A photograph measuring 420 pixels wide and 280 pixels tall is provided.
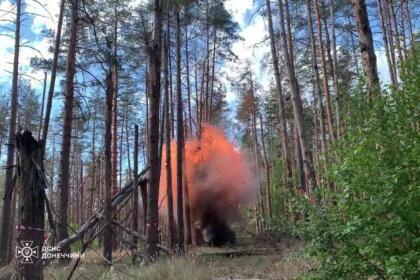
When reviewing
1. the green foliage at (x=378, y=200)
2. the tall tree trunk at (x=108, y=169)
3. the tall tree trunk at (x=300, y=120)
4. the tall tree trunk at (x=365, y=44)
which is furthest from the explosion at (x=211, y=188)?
the green foliage at (x=378, y=200)

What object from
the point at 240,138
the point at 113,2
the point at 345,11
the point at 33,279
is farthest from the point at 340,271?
the point at 240,138

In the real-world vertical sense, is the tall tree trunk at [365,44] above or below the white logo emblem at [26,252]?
above

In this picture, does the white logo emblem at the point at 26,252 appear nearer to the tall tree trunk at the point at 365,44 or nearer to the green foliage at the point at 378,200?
the green foliage at the point at 378,200

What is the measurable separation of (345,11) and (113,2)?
38.2 feet

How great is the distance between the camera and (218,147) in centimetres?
1981

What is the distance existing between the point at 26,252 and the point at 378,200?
3777mm

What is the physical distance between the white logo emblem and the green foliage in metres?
3.17

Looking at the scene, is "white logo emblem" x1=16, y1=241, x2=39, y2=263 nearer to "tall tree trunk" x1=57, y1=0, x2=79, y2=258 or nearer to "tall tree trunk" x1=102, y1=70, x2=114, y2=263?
"tall tree trunk" x1=102, y1=70, x2=114, y2=263

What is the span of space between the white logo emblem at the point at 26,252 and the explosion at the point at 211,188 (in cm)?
1399

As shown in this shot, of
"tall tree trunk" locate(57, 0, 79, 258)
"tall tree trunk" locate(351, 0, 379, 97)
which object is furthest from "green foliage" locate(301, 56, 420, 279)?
"tall tree trunk" locate(57, 0, 79, 258)

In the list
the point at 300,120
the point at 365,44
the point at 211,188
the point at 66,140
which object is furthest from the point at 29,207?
the point at 211,188

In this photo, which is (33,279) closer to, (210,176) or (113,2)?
(210,176)

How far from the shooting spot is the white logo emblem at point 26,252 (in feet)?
14.3

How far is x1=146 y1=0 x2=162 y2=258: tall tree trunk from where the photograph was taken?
29.7ft
